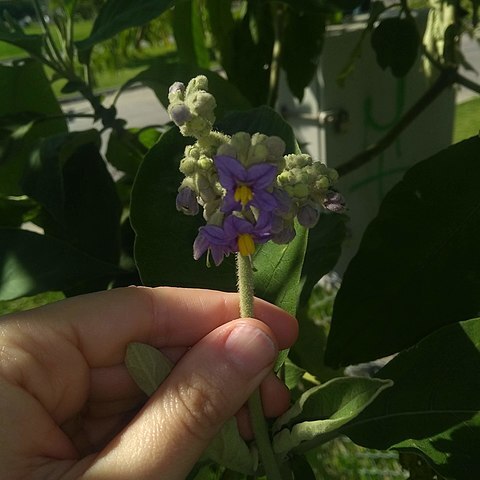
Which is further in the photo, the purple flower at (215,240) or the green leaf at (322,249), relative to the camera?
the green leaf at (322,249)

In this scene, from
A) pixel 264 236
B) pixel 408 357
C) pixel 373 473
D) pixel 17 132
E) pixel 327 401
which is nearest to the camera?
pixel 264 236

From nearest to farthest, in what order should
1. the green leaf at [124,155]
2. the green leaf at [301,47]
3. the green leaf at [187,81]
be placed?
the green leaf at [187,81] < the green leaf at [124,155] < the green leaf at [301,47]

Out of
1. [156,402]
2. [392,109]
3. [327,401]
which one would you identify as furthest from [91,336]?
[392,109]

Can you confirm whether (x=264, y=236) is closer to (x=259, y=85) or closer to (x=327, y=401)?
(x=327, y=401)

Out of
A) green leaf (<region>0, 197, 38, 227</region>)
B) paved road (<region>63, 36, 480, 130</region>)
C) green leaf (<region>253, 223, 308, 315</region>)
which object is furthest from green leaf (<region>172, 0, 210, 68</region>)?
paved road (<region>63, 36, 480, 130</region>)

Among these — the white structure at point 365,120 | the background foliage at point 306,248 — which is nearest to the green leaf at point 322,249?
the background foliage at point 306,248

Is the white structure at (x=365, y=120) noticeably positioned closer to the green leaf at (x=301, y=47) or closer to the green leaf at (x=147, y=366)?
the green leaf at (x=301, y=47)

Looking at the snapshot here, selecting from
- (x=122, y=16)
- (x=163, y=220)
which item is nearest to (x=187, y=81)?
(x=122, y=16)
